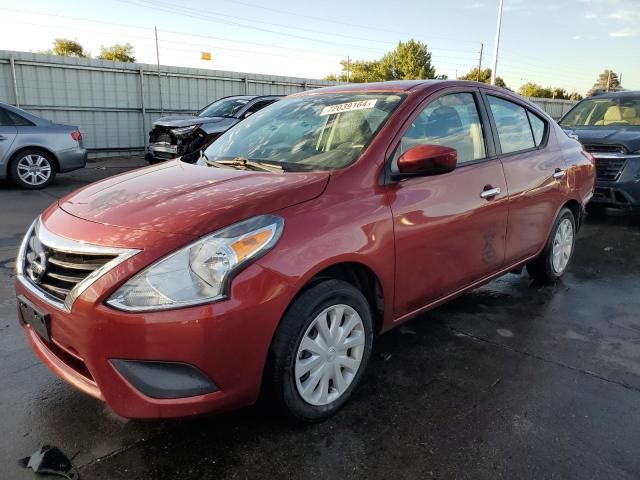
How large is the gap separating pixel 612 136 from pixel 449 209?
206 inches

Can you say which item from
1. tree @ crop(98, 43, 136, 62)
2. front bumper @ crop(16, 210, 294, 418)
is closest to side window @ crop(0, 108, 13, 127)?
front bumper @ crop(16, 210, 294, 418)

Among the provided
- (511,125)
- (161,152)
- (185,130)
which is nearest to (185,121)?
(185,130)

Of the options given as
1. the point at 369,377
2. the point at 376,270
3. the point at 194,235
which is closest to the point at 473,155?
the point at 376,270

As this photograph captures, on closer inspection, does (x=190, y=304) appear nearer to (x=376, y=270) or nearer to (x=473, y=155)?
(x=376, y=270)

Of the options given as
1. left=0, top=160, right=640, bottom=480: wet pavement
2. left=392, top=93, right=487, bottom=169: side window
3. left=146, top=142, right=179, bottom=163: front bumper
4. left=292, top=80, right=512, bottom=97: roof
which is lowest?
left=0, top=160, right=640, bottom=480: wet pavement

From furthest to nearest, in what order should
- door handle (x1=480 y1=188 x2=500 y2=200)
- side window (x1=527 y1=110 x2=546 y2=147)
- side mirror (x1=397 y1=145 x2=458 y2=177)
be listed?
side window (x1=527 y1=110 x2=546 y2=147) → door handle (x1=480 y1=188 x2=500 y2=200) → side mirror (x1=397 y1=145 x2=458 y2=177)

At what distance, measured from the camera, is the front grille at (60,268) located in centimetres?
212

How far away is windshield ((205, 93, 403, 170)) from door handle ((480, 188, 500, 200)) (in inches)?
32.0

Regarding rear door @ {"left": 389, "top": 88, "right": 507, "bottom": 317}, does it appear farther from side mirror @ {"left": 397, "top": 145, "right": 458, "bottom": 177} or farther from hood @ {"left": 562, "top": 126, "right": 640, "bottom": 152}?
hood @ {"left": 562, "top": 126, "right": 640, "bottom": 152}

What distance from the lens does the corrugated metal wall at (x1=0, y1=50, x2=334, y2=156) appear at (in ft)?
40.5

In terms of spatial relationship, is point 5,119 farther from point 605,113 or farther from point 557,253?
point 605,113

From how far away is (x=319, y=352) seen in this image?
2.39 metres

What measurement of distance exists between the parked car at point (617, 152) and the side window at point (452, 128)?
3309mm

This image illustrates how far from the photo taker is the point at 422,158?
2.66 metres
